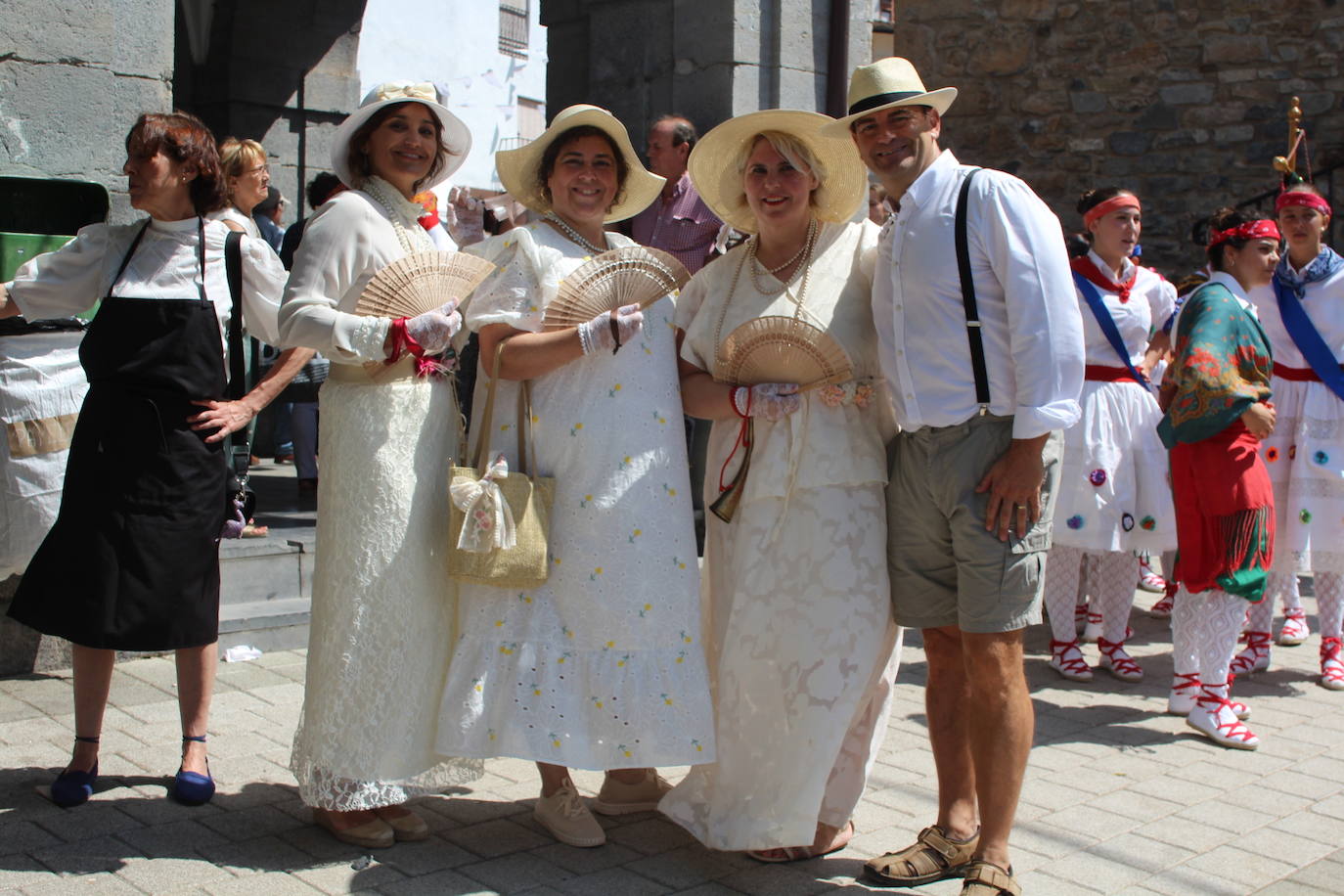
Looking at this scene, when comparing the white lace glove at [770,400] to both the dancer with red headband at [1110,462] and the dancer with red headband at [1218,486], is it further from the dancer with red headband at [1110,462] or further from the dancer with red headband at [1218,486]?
the dancer with red headband at [1110,462]

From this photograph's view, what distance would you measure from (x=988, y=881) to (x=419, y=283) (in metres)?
2.08

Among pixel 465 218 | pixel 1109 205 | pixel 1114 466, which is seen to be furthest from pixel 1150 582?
pixel 465 218

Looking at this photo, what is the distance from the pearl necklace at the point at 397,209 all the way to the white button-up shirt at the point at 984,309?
1288 millimetres

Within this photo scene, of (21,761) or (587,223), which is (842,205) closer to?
(587,223)

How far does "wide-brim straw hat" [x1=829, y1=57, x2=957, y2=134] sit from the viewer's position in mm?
3389

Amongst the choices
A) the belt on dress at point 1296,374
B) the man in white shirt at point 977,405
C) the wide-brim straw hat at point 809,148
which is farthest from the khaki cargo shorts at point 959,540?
the belt on dress at point 1296,374

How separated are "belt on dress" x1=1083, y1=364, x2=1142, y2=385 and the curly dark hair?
3781 mm

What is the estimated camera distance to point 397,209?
3.73 m

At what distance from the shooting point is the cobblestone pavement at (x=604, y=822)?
342cm

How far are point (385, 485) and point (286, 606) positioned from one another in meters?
2.47

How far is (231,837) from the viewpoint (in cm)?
363

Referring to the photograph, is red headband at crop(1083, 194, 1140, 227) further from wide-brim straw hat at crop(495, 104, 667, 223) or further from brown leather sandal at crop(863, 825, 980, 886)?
brown leather sandal at crop(863, 825, 980, 886)

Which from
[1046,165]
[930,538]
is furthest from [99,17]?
[1046,165]

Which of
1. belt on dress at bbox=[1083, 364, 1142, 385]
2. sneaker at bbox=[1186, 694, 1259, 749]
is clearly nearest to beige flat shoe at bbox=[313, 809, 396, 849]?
sneaker at bbox=[1186, 694, 1259, 749]
